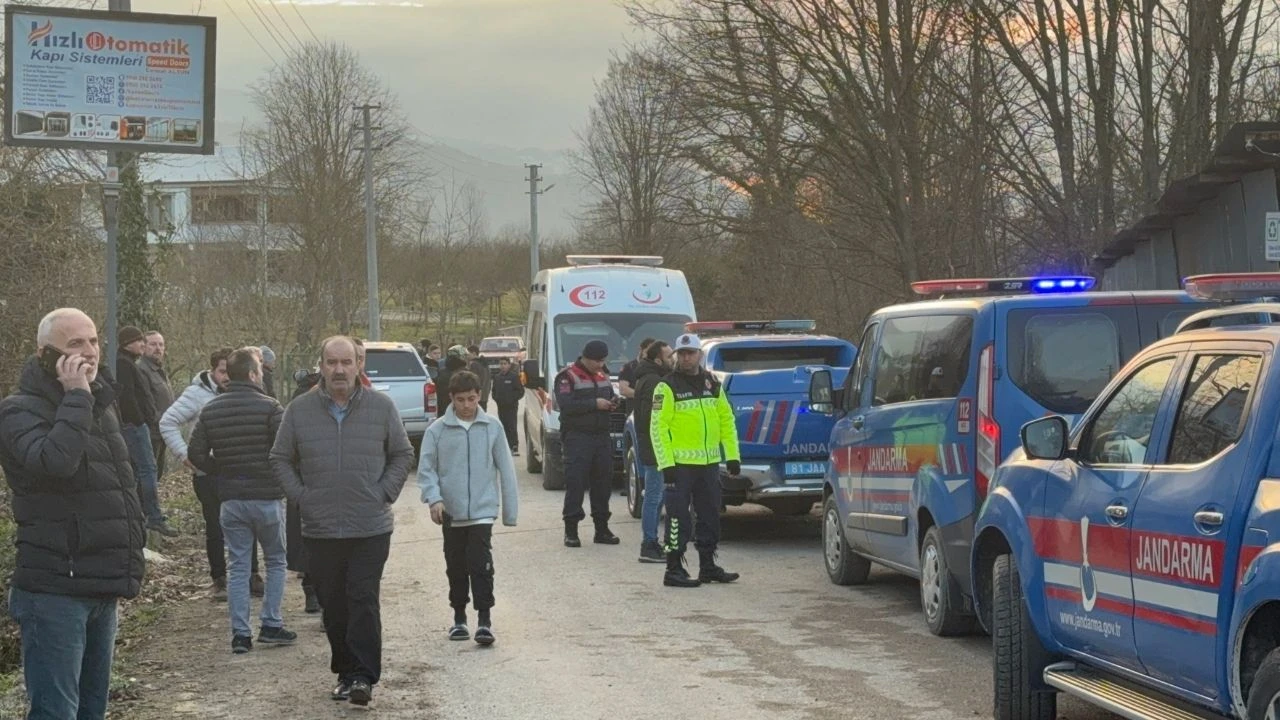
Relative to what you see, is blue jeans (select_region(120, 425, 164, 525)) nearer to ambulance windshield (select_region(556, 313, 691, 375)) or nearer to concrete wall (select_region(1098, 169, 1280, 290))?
ambulance windshield (select_region(556, 313, 691, 375))

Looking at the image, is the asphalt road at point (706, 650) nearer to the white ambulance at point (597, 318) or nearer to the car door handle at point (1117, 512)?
the car door handle at point (1117, 512)

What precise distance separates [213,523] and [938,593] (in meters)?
5.48

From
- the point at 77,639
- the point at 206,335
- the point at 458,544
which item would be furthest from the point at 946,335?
the point at 206,335

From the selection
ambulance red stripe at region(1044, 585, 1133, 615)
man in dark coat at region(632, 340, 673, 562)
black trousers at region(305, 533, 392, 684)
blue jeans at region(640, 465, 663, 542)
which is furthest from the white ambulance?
ambulance red stripe at region(1044, 585, 1133, 615)

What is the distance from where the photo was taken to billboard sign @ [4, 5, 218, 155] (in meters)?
15.5

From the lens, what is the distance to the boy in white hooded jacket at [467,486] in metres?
10.1

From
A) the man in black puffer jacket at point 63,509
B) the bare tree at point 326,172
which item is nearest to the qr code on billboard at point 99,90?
the man in black puffer jacket at point 63,509

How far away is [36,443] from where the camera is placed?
5949 mm

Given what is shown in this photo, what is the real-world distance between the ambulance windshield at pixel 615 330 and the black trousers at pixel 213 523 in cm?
899

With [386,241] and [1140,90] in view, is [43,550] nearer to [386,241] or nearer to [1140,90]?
[1140,90]

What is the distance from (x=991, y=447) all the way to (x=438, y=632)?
374 cm

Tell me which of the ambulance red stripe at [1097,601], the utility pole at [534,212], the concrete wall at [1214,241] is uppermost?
the utility pole at [534,212]

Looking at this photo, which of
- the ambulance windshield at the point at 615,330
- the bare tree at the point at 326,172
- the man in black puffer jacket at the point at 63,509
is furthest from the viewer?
the bare tree at the point at 326,172

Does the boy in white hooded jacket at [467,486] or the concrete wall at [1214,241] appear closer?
the boy in white hooded jacket at [467,486]
